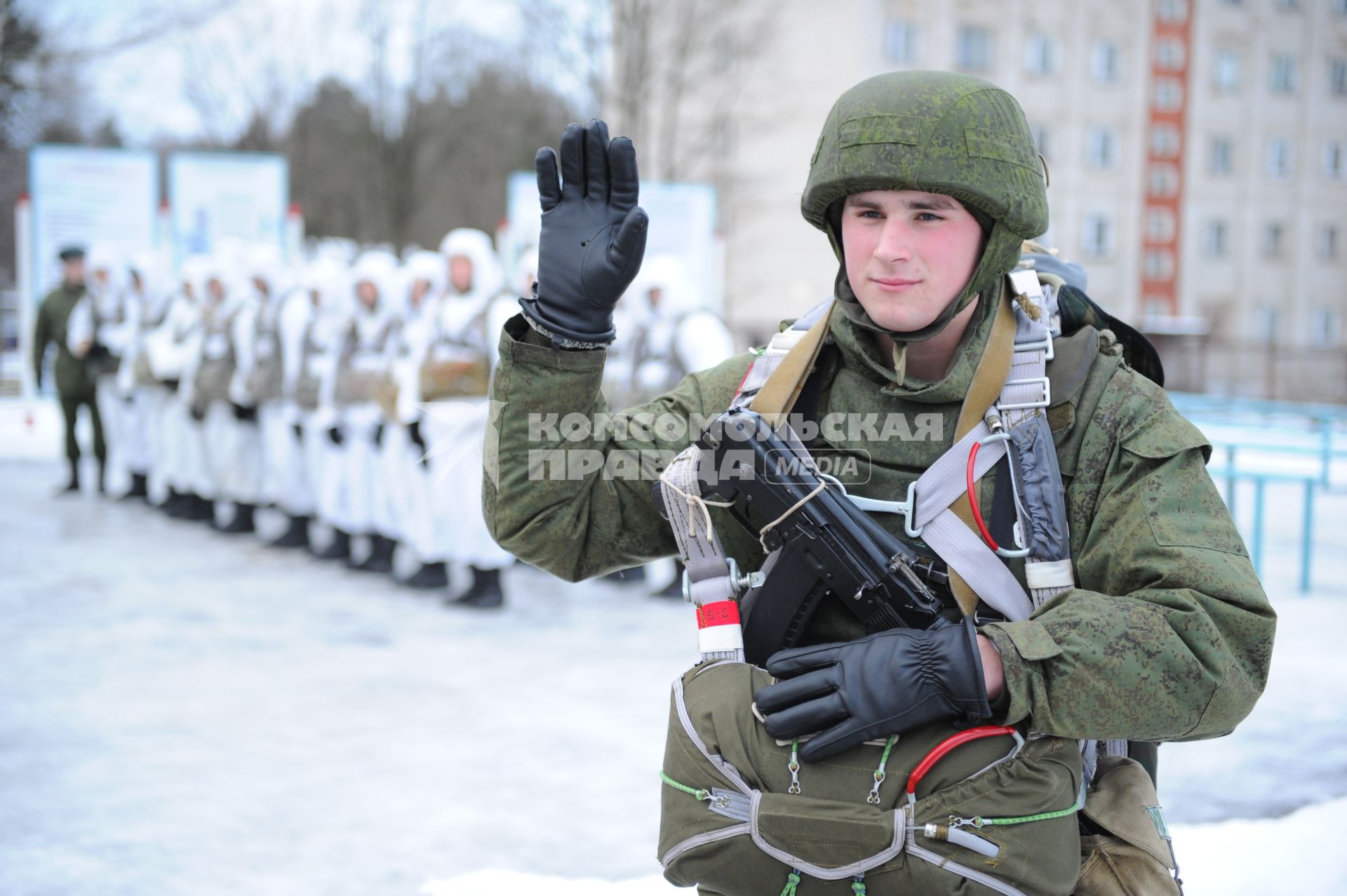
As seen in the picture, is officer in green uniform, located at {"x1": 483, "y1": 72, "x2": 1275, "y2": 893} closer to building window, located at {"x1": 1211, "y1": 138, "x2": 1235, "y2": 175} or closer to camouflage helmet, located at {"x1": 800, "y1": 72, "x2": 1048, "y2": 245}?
camouflage helmet, located at {"x1": 800, "y1": 72, "x2": 1048, "y2": 245}

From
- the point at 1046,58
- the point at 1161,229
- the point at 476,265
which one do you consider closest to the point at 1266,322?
the point at 1161,229

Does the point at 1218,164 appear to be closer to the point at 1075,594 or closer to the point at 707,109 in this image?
the point at 707,109

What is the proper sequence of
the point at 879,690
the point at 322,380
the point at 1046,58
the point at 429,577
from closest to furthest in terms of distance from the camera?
the point at 879,690 < the point at 429,577 < the point at 322,380 < the point at 1046,58

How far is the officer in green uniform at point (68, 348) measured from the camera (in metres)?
9.84

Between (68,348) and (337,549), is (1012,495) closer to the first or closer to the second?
(337,549)

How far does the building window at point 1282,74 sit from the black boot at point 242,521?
35.4 meters

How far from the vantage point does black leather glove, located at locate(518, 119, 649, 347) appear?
1591 millimetres

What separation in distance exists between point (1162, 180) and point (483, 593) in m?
33.3

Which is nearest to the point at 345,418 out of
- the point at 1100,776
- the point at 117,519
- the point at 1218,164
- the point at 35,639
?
the point at 35,639

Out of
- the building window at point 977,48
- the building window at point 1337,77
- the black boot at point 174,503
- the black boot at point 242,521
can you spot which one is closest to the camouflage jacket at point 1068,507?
the black boot at point 242,521

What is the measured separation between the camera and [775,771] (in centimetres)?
151

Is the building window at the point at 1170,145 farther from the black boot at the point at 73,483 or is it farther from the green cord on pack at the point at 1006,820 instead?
the green cord on pack at the point at 1006,820

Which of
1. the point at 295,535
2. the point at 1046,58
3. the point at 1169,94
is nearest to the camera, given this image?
the point at 295,535

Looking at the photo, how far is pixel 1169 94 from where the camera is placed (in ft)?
114
